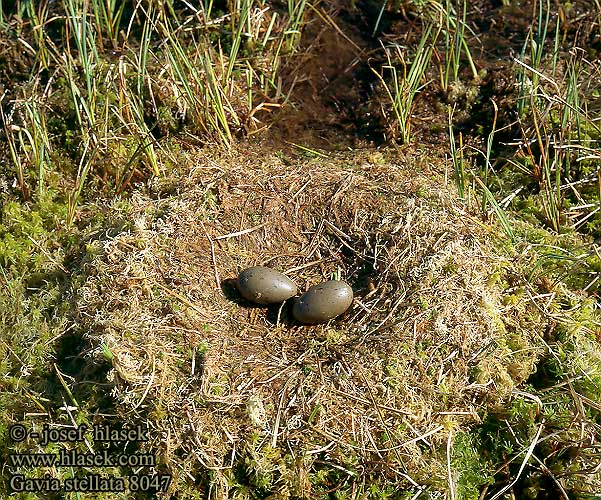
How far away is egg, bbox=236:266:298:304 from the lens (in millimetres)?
3557

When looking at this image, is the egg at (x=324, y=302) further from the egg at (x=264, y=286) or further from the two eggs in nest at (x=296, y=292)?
the egg at (x=264, y=286)

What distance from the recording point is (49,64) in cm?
479

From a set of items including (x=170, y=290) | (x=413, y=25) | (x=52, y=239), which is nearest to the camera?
(x=170, y=290)

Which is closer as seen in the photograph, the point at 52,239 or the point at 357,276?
the point at 357,276

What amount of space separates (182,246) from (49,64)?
1925 millimetres

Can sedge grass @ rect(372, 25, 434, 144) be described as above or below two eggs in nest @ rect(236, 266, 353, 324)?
above

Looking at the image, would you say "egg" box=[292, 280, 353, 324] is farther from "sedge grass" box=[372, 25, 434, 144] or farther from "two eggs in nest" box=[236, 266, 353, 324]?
"sedge grass" box=[372, 25, 434, 144]

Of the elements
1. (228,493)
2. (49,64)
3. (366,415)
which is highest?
(49,64)

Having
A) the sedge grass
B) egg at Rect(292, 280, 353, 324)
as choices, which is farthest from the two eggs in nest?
the sedge grass

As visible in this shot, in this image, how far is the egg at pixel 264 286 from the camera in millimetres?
3557

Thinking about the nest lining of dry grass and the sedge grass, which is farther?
the sedge grass

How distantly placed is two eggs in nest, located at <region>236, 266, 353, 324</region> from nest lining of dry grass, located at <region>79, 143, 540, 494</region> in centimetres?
10

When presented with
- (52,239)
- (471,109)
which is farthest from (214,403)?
(471,109)

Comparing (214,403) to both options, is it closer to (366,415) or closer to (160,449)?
(160,449)
